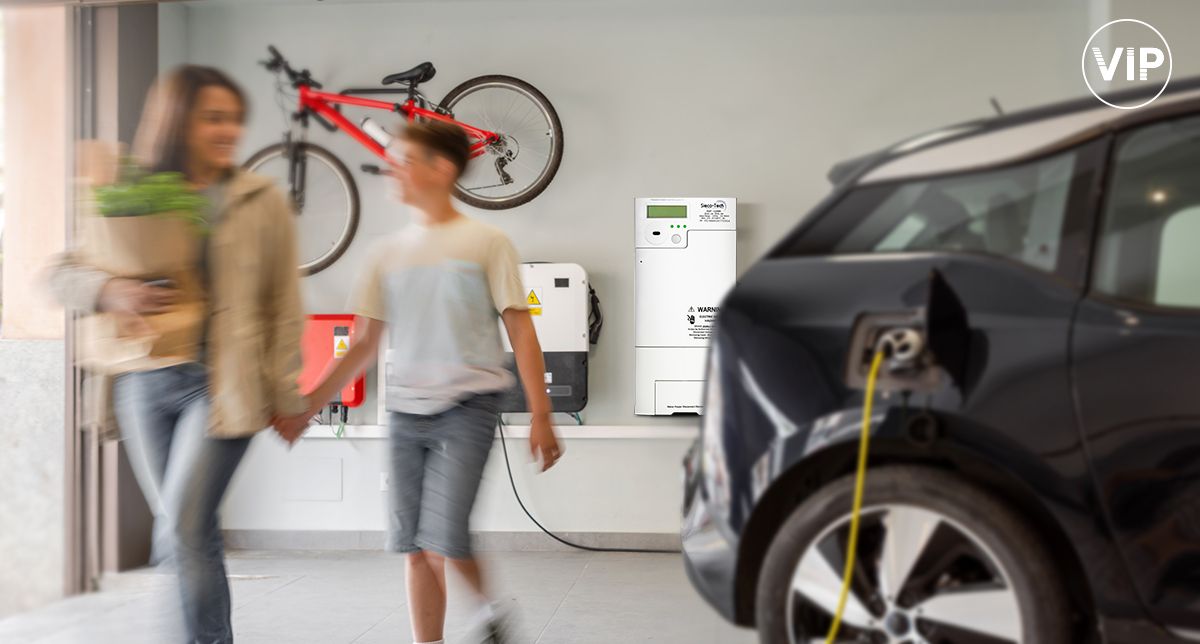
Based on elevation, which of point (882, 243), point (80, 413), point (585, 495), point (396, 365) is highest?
point (882, 243)

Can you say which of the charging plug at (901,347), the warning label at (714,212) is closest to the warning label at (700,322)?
the warning label at (714,212)

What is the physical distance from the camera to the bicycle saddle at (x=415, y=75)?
431 cm

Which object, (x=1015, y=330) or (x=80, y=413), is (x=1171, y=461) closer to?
(x=1015, y=330)

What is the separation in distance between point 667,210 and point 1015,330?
2255 millimetres

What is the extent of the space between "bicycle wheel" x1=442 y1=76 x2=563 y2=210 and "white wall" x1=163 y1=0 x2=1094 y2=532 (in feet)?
0.20

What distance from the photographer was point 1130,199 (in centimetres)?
186

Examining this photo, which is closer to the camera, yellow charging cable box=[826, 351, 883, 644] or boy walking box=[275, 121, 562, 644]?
yellow charging cable box=[826, 351, 883, 644]

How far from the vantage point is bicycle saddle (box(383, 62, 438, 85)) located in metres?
4.31

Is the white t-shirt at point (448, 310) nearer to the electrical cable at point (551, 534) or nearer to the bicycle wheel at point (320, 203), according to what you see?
the electrical cable at point (551, 534)

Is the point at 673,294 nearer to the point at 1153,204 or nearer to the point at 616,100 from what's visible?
the point at 616,100

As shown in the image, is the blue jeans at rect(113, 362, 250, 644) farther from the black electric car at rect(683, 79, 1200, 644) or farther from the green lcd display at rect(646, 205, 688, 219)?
the green lcd display at rect(646, 205, 688, 219)

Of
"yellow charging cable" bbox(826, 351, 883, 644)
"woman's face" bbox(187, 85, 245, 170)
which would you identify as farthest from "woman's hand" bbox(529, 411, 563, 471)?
"woman's face" bbox(187, 85, 245, 170)

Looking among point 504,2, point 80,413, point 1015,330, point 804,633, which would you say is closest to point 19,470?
point 80,413

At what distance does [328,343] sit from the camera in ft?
14.5
